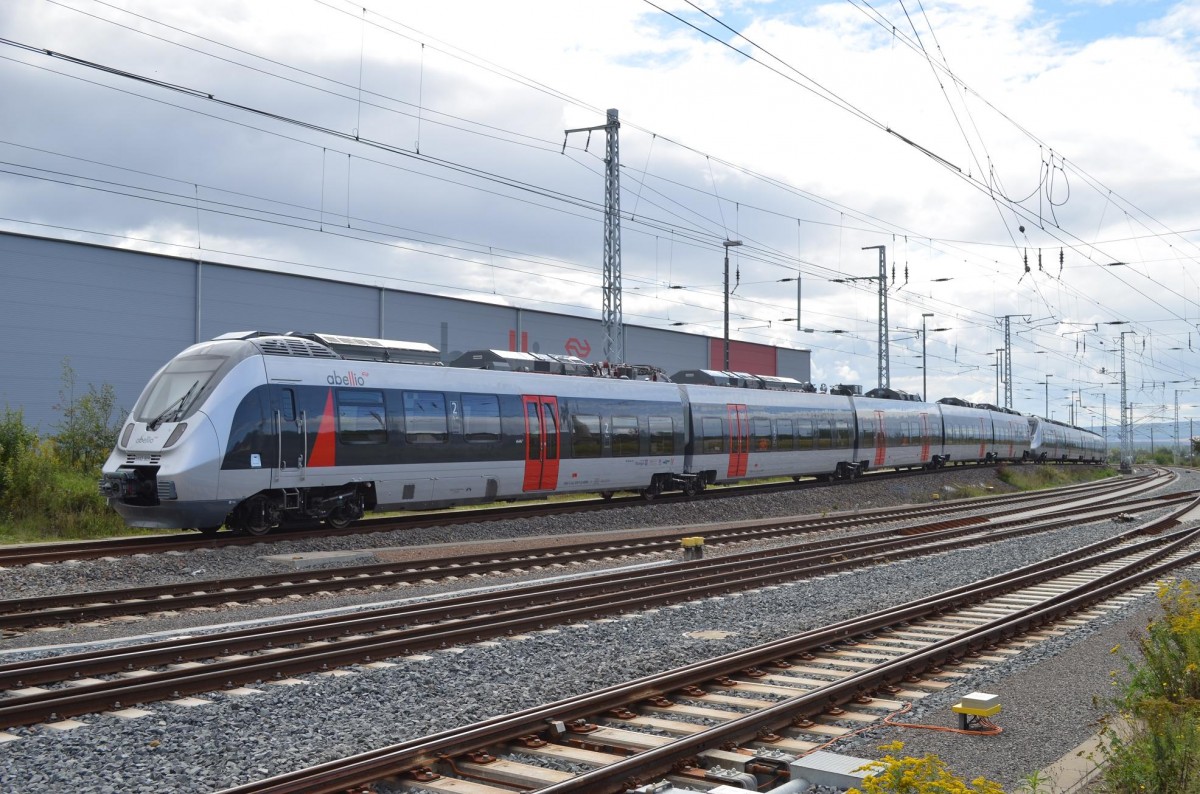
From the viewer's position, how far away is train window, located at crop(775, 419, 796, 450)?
109ft

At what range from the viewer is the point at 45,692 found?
8102mm

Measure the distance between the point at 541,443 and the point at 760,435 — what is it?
10563 millimetres

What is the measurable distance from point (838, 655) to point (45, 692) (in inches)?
270

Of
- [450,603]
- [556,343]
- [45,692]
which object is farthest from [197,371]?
[556,343]

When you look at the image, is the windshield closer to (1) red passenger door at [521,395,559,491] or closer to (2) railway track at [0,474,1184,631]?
(2) railway track at [0,474,1184,631]

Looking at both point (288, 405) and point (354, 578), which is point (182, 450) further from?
point (354, 578)

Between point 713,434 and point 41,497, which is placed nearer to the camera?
point 41,497

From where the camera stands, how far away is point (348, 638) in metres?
10.8

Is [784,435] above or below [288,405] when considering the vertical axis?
below

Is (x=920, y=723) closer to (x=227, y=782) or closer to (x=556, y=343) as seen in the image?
(x=227, y=782)

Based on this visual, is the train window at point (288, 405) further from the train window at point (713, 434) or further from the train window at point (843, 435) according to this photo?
the train window at point (843, 435)

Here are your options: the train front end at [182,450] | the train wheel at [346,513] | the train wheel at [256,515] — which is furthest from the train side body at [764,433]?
the train front end at [182,450]

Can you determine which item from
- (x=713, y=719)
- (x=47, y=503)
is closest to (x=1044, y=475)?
(x=47, y=503)

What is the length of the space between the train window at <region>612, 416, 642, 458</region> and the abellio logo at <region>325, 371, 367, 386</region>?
312 inches
